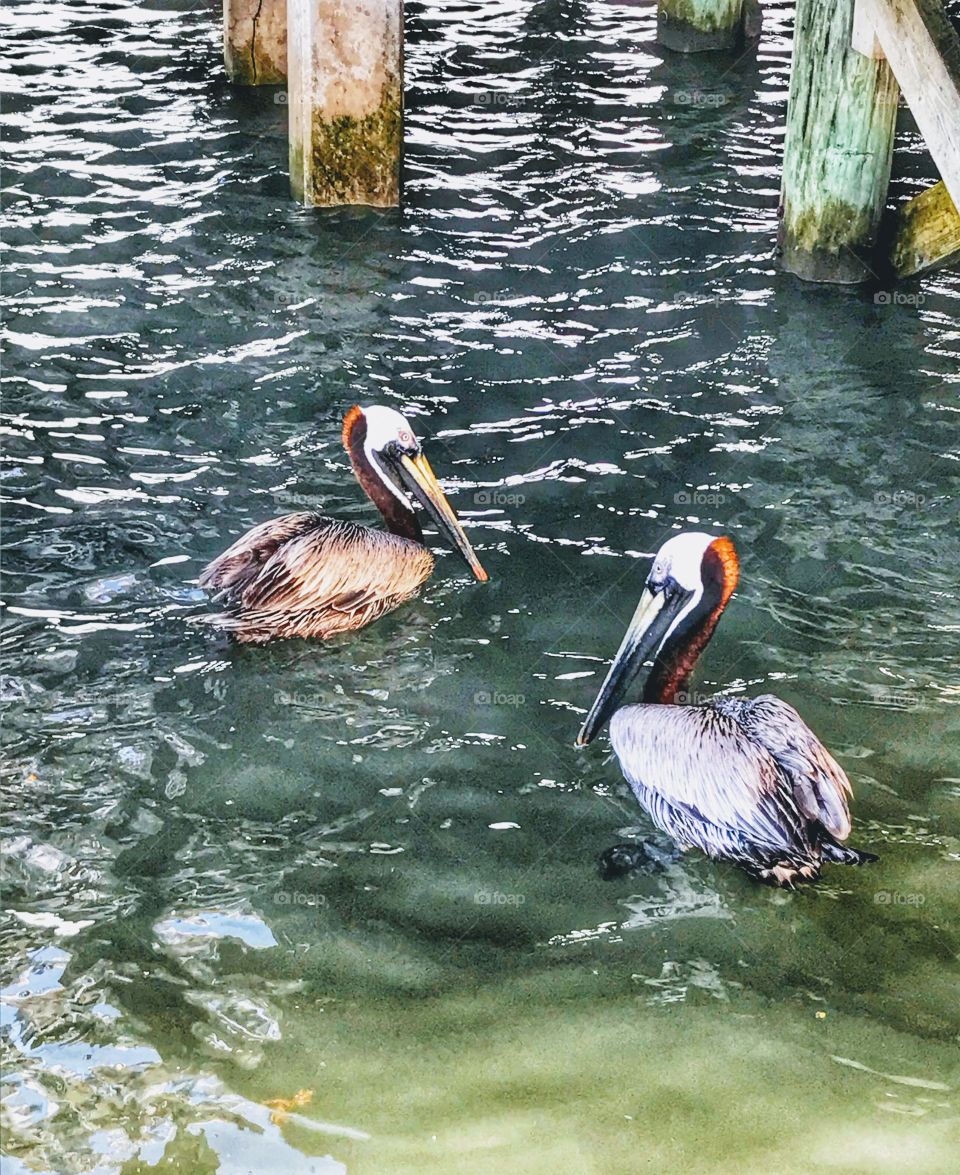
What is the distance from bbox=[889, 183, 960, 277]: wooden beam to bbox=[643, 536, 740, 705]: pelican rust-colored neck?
3138 millimetres

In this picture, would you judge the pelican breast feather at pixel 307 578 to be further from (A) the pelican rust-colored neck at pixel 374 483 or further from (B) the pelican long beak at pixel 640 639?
Answer: (B) the pelican long beak at pixel 640 639

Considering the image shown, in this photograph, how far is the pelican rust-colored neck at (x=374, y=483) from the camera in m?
5.91

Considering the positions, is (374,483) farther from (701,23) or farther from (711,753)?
(701,23)

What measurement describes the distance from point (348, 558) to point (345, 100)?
11.9 ft

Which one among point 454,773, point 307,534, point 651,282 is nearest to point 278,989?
point 454,773

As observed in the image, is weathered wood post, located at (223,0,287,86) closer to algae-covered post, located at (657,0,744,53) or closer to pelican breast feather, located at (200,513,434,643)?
algae-covered post, located at (657,0,744,53)

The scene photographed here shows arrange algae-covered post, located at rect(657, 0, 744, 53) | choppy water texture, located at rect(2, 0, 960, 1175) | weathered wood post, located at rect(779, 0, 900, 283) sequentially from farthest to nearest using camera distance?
algae-covered post, located at rect(657, 0, 744, 53) < weathered wood post, located at rect(779, 0, 900, 283) < choppy water texture, located at rect(2, 0, 960, 1175)

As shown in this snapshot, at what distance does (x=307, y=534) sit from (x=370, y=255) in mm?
2940

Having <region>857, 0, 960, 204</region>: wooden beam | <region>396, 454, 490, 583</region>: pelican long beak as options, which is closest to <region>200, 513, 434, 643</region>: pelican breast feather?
<region>396, 454, 490, 583</region>: pelican long beak

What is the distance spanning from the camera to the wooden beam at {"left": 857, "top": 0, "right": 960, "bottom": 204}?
608 centimetres

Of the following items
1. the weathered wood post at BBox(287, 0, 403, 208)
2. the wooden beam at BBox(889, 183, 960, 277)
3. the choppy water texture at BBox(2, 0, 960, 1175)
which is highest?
the weathered wood post at BBox(287, 0, 403, 208)

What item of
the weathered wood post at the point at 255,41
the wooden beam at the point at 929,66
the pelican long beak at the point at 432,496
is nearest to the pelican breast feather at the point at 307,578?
the pelican long beak at the point at 432,496

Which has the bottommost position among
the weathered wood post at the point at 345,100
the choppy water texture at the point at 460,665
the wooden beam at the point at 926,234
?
the choppy water texture at the point at 460,665

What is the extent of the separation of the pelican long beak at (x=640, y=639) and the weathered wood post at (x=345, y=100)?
14.0 ft
